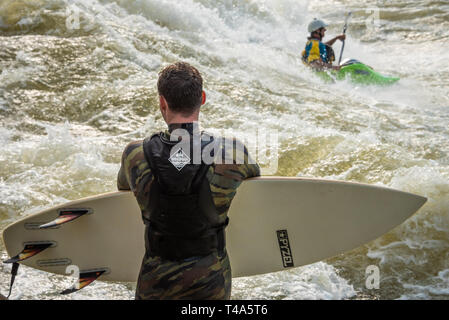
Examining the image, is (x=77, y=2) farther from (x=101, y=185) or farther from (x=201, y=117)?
(x=101, y=185)

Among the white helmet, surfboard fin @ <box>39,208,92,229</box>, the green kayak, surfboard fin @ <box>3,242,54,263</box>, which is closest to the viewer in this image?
surfboard fin @ <box>39,208,92,229</box>

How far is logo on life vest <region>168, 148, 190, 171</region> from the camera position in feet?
5.44

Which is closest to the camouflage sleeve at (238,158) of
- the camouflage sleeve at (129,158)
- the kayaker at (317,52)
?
the camouflage sleeve at (129,158)

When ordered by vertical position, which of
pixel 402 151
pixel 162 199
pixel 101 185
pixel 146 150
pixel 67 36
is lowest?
pixel 101 185

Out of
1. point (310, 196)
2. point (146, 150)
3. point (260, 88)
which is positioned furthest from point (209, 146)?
point (260, 88)

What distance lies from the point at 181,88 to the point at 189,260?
0.61 m

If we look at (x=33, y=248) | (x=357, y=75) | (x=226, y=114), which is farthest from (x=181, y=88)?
(x=357, y=75)

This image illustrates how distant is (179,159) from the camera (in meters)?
1.66

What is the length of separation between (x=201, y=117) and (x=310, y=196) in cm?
295

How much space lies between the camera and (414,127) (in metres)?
5.45

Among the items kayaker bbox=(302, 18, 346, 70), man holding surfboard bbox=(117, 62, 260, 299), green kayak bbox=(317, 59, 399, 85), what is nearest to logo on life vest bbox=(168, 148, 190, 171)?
man holding surfboard bbox=(117, 62, 260, 299)

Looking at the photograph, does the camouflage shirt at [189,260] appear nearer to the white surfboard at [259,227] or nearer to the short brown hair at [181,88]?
the short brown hair at [181,88]

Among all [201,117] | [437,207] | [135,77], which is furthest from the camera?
[135,77]

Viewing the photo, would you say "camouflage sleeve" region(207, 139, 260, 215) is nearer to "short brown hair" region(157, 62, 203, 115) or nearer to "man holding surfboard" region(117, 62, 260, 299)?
"man holding surfboard" region(117, 62, 260, 299)
